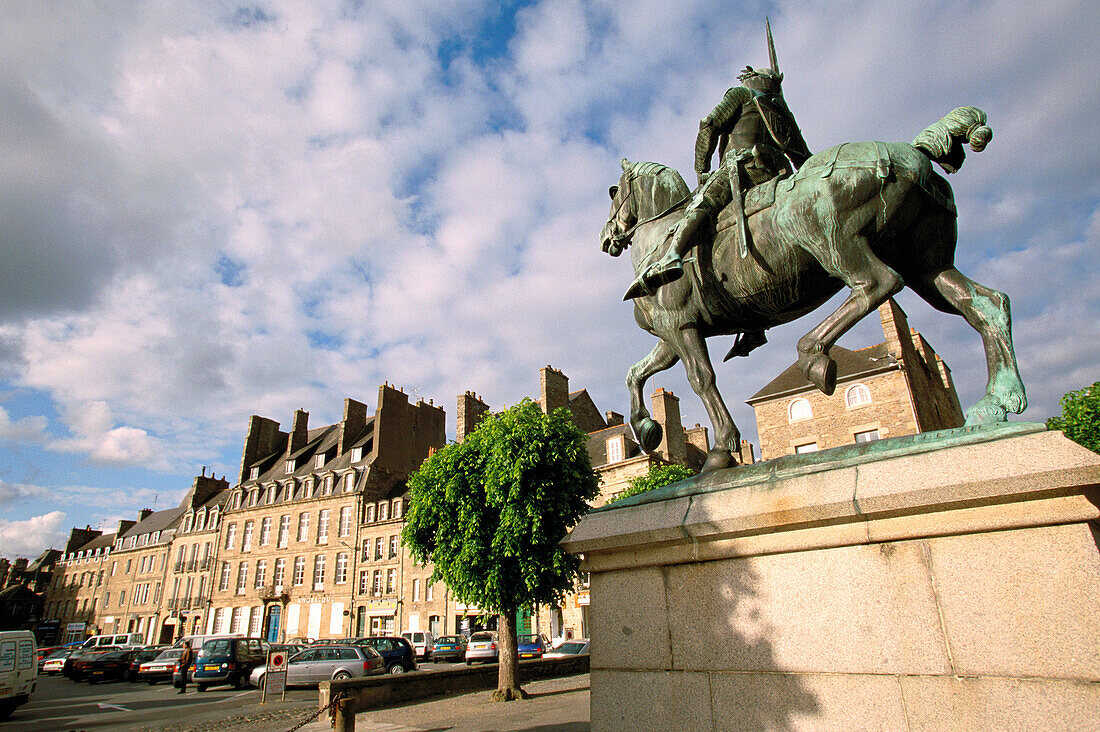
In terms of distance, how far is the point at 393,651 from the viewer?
833 inches

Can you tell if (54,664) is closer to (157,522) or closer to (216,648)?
(216,648)

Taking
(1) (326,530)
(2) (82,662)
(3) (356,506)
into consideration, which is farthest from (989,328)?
(1) (326,530)

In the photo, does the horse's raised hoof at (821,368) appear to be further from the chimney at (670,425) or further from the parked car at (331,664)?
the chimney at (670,425)

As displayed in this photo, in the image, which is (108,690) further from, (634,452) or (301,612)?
(634,452)

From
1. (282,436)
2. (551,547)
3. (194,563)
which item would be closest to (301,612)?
(194,563)

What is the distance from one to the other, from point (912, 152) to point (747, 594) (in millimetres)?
2860

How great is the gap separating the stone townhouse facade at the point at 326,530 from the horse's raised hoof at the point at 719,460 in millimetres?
35766

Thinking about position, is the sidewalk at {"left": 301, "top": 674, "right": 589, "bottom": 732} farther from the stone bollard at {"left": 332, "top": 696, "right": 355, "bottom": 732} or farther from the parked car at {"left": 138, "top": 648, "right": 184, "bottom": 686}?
the parked car at {"left": 138, "top": 648, "right": 184, "bottom": 686}

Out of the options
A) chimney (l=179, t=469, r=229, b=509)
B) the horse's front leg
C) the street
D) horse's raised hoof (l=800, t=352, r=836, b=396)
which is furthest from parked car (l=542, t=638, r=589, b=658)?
chimney (l=179, t=469, r=229, b=509)

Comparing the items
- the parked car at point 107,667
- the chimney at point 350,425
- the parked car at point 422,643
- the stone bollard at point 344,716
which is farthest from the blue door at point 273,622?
the stone bollard at point 344,716

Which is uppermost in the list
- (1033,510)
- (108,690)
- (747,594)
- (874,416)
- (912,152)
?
(874,416)

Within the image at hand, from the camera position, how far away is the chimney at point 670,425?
3053cm

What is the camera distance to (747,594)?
323cm

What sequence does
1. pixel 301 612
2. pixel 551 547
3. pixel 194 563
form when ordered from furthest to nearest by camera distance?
1. pixel 194 563
2. pixel 301 612
3. pixel 551 547
